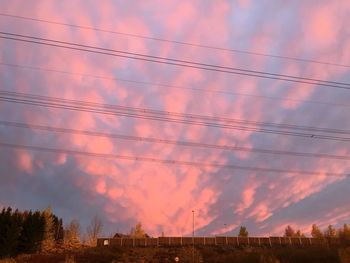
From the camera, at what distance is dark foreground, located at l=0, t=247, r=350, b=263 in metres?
65.7

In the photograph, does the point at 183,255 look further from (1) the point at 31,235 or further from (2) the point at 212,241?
(1) the point at 31,235

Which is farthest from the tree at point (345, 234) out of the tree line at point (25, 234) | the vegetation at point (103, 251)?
the tree line at point (25, 234)

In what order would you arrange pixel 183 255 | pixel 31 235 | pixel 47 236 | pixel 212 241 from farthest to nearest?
pixel 47 236, pixel 212 241, pixel 31 235, pixel 183 255

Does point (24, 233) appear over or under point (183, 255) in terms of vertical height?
over

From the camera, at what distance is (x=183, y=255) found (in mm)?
72688

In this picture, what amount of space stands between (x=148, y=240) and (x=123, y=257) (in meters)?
14.9

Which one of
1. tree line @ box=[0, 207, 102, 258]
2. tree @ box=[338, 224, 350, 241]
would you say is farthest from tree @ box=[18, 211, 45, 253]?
tree @ box=[338, 224, 350, 241]

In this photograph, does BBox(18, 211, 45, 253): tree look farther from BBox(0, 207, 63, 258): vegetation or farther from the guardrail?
the guardrail

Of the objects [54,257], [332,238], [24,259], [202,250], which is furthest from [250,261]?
[24,259]

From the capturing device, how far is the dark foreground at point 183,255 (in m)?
65.7

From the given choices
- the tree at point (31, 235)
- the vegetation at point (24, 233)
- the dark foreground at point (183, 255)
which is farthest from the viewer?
the tree at point (31, 235)

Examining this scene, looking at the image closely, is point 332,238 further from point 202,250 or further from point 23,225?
point 23,225

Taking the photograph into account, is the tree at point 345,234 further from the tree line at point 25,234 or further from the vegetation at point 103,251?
the tree line at point 25,234

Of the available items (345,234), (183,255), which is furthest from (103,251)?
(345,234)
